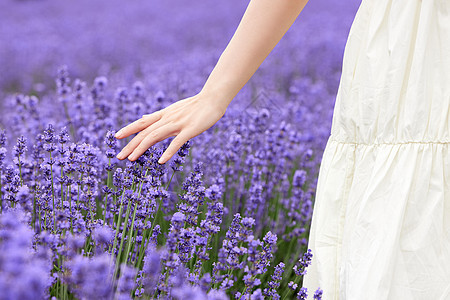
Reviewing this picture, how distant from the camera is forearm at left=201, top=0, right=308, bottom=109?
135cm

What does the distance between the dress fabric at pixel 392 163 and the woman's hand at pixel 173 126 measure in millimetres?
362

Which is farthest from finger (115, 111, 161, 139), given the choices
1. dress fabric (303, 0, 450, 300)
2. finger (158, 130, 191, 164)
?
dress fabric (303, 0, 450, 300)

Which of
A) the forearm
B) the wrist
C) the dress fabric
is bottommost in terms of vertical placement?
the dress fabric

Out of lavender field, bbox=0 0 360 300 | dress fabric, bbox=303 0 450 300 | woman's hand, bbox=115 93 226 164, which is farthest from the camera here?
woman's hand, bbox=115 93 226 164

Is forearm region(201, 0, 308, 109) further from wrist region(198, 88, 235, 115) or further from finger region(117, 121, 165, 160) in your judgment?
finger region(117, 121, 165, 160)

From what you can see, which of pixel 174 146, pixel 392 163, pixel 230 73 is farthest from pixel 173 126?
pixel 392 163

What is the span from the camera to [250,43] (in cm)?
136

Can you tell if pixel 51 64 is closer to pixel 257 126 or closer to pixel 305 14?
pixel 257 126

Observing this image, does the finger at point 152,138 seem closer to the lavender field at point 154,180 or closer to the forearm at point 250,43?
the lavender field at point 154,180

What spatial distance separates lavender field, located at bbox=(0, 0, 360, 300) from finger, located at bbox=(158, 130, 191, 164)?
42mm

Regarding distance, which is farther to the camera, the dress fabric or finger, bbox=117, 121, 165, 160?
finger, bbox=117, 121, 165, 160

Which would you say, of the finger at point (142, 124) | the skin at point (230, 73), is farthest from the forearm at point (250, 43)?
the finger at point (142, 124)

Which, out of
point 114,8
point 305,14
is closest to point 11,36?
point 114,8

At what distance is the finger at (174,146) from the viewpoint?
1.25 metres
